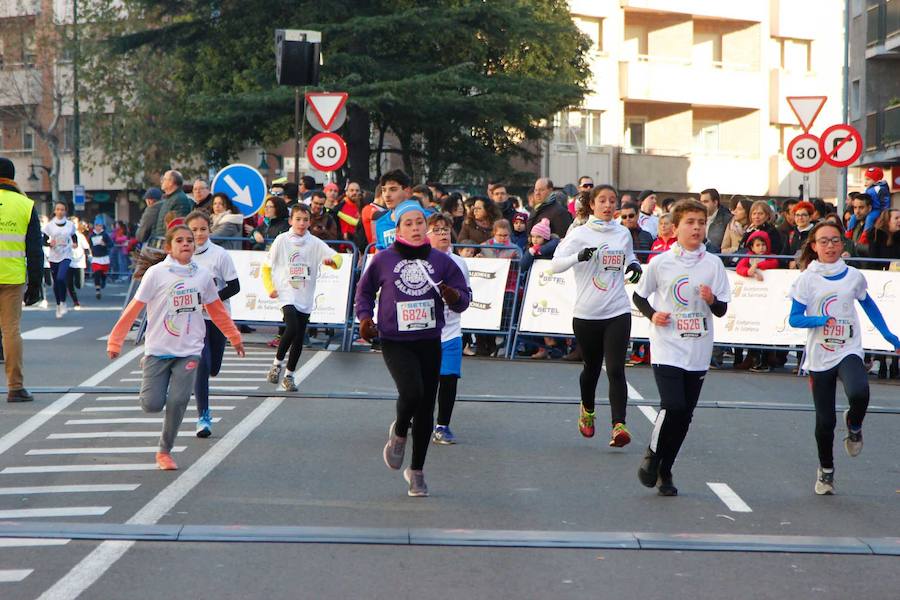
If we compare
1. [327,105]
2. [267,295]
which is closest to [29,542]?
[267,295]

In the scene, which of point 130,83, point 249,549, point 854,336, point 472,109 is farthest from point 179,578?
point 130,83

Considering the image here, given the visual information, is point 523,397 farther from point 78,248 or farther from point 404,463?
point 78,248

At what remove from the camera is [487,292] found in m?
18.8

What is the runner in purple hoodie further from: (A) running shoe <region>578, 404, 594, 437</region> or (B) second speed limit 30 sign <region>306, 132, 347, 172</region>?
(B) second speed limit 30 sign <region>306, 132, 347, 172</region>

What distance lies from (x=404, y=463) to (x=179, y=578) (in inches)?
145

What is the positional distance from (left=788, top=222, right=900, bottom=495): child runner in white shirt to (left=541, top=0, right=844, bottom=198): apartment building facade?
44.4 m

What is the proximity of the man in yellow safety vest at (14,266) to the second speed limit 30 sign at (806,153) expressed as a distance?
39.1 feet

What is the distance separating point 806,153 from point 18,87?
4436 cm

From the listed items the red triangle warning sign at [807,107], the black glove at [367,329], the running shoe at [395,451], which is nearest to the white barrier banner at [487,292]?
the red triangle warning sign at [807,107]

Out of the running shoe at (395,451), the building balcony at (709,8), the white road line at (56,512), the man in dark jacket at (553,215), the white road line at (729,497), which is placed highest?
the building balcony at (709,8)

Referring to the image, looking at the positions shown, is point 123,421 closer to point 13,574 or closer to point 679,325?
point 679,325

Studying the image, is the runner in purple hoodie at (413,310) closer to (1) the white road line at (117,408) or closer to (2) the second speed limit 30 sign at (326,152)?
(1) the white road line at (117,408)

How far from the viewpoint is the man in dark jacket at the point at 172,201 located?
17.6 meters

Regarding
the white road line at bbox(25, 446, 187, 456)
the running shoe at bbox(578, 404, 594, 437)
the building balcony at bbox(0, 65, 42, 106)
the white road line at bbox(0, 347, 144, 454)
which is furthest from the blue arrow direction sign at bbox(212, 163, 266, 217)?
the building balcony at bbox(0, 65, 42, 106)
